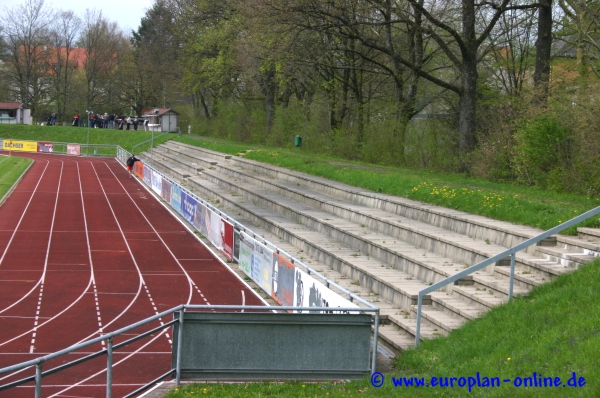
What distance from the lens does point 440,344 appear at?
10891 millimetres

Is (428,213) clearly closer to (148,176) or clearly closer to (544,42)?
(544,42)

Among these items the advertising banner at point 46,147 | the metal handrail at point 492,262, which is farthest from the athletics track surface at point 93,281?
the advertising banner at point 46,147

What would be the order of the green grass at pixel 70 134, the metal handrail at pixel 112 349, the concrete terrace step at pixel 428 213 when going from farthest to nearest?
the green grass at pixel 70 134, the concrete terrace step at pixel 428 213, the metal handrail at pixel 112 349

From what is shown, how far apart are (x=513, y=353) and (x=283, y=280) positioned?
8.01 metres

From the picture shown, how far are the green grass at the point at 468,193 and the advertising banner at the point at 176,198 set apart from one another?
5.39 m

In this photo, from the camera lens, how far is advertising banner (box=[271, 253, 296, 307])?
15.6m

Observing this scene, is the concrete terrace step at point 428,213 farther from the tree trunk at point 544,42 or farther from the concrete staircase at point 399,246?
the tree trunk at point 544,42

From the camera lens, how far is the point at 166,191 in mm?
37000

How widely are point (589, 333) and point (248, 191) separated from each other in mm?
24651

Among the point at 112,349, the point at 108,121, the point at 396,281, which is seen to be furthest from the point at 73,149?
→ the point at 112,349

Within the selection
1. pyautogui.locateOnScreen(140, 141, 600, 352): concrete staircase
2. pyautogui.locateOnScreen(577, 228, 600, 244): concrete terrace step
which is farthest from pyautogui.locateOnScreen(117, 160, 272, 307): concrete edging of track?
pyautogui.locateOnScreen(577, 228, 600, 244): concrete terrace step

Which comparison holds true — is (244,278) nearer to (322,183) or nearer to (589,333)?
(322,183)

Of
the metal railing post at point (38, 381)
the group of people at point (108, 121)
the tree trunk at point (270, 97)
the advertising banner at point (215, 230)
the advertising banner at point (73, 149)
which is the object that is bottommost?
the advertising banner at point (215, 230)

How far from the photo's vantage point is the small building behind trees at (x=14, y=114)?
272ft
